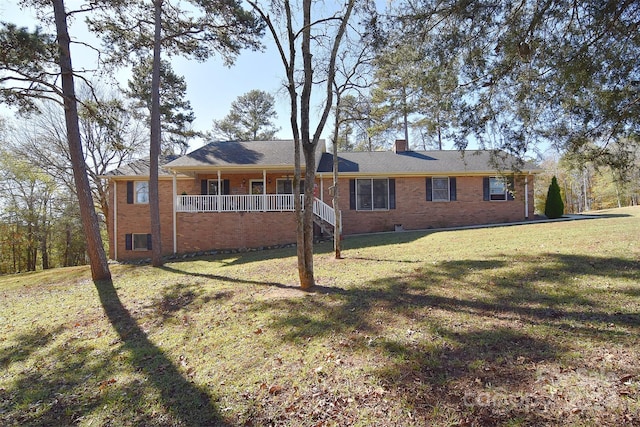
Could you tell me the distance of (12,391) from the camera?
13.7ft

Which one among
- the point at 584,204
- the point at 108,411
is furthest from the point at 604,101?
the point at 584,204

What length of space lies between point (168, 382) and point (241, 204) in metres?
11.0

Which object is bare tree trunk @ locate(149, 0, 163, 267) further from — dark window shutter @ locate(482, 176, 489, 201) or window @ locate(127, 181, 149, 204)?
dark window shutter @ locate(482, 176, 489, 201)

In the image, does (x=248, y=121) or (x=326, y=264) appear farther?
(x=248, y=121)

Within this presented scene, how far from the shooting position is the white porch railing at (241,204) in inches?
568

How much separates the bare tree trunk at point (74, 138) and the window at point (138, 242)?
Answer: 238 inches

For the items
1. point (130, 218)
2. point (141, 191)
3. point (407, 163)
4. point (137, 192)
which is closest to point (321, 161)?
point (407, 163)

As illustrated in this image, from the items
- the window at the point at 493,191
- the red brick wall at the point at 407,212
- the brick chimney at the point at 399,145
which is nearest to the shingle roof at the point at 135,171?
the red brick wall at the point at 407,212

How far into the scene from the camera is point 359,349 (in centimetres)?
399

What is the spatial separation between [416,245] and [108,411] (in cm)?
859

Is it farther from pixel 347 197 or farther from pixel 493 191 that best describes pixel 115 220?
pixel 493 191

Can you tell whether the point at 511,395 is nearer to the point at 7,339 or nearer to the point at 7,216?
the point at 7,339

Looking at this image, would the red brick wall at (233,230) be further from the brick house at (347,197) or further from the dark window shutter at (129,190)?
the dark window shutter at (129,190)

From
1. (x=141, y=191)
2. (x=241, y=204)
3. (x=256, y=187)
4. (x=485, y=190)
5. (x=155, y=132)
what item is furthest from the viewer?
(x=256, y=187)
